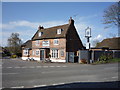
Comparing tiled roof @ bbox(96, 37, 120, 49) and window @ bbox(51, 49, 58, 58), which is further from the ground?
tiled roof @ bbox(96, 37, 120, 49)

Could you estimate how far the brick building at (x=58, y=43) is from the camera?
34438 mm

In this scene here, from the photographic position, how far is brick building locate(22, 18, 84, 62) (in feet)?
113

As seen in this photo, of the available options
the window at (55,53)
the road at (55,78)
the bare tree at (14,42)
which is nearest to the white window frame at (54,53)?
the window at (55,53)

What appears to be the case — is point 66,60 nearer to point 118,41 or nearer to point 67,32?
point 67,32

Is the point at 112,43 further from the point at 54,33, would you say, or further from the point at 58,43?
the point at 58,43

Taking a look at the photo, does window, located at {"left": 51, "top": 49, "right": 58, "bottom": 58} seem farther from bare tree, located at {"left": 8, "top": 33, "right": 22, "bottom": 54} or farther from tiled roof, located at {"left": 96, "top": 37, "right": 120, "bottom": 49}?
bare tree, located at {"left": 8, "top": 33, "right": 22, "bottom": 54}

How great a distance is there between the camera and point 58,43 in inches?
1406

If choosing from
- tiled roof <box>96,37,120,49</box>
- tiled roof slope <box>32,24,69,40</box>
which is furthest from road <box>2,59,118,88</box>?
tiled roof <box>96,37,120,49</box>

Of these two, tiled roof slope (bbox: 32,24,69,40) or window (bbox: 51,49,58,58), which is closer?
tiled roof slope (bbox: 32,24,69,40)

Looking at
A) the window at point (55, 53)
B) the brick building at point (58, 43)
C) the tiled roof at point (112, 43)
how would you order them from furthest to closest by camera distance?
the tiled roof at point (112, 43) → the window at point (55, 53) → the brick building at point (58, 43)

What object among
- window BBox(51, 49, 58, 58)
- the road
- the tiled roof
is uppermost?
the tiled roof

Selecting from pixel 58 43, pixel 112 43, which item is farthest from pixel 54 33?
pixel 112 43

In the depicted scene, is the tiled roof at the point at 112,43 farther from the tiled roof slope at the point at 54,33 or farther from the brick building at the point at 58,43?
the tiled roof slope at the point at 54,33

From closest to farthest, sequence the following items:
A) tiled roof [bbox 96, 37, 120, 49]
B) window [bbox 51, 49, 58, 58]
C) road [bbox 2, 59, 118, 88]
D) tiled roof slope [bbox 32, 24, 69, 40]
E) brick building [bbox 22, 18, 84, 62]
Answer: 1. road [bbox 2, 59, 118, 88]
2. brick building [bbox 22, 18, 84, 62]
3. tiled roof slope [bbox 32, 24, 69, 40]
4. window [bbox 51, 49, 58, 58]
5. tiled roof [bbox 96, 37, 120, 49]
